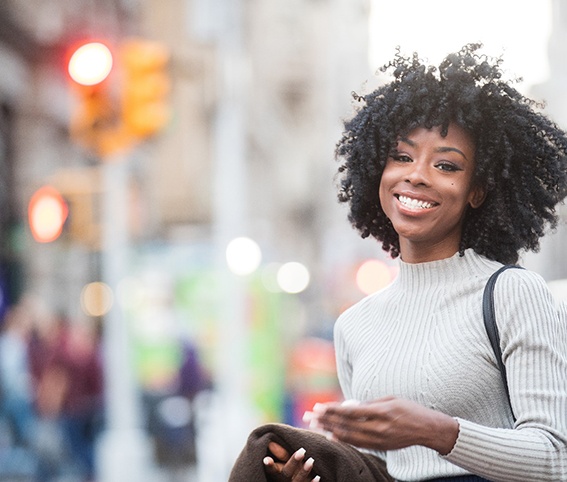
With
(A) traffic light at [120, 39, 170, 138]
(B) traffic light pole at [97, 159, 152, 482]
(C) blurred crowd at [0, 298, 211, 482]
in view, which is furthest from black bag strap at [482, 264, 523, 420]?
(B) traffic light pole at [97, 159, 152, 482]

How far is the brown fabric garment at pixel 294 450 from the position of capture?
8.70 ft

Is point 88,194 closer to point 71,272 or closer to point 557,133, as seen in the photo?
point 71,272

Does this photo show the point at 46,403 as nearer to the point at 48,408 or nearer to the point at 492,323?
the point at 48,408

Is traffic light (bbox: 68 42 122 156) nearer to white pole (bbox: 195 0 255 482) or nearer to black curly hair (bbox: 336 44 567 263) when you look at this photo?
white pole (bbox: 195 0 255 482)

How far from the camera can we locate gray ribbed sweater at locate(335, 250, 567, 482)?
2.44 meters

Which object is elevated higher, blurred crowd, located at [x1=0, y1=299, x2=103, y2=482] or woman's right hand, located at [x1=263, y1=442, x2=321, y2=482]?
woman's right hand, located at [x1=263, y1=442, x2=321, y2=482]

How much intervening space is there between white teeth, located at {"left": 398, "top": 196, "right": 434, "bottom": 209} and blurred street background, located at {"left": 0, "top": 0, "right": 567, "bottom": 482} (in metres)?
0.37

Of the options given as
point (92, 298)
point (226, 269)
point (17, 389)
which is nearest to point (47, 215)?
point (17, 389)

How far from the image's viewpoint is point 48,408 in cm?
1268

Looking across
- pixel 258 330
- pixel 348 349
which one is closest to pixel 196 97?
pixel 258 330

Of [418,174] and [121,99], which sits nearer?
[418,174]

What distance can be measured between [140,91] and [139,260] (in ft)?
48.3

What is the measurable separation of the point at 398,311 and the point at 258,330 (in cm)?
1338

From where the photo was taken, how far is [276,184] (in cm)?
4694
